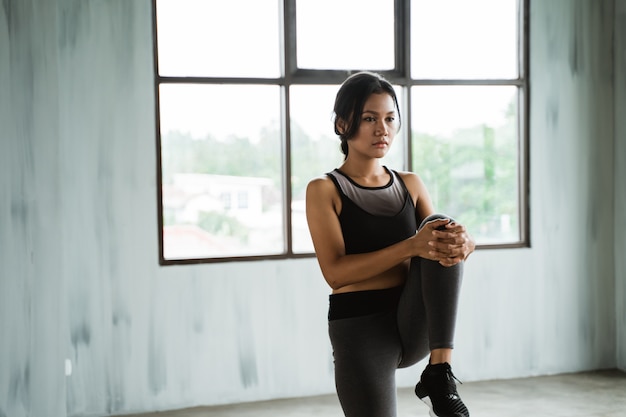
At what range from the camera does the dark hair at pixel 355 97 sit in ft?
7.25

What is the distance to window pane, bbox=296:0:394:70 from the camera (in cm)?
368

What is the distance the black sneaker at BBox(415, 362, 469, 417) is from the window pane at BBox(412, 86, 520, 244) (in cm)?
192

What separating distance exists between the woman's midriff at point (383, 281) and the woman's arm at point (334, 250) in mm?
49

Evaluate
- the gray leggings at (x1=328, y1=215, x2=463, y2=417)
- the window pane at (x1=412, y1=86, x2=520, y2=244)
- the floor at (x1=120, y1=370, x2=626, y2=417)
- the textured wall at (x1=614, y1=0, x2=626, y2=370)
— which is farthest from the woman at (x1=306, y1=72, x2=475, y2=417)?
the textured wall at (x1=614, y1=0, x2=626, y2=370)

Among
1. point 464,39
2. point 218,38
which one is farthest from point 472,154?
point 218,38

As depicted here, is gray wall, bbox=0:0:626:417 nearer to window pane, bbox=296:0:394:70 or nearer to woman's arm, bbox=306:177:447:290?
window pane, bbox=296:0:394:70

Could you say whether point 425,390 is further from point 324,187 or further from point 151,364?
point 151,364

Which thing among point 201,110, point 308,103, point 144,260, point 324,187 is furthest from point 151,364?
point 324,187

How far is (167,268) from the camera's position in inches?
138

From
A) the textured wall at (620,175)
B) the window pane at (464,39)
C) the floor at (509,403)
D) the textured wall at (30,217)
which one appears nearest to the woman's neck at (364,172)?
the textured wall at (30,217)

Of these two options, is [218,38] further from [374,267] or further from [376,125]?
[374,267]

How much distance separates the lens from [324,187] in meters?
2.25

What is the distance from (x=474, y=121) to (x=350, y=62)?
2.33ft

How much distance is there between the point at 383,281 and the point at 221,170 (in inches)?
60.2
